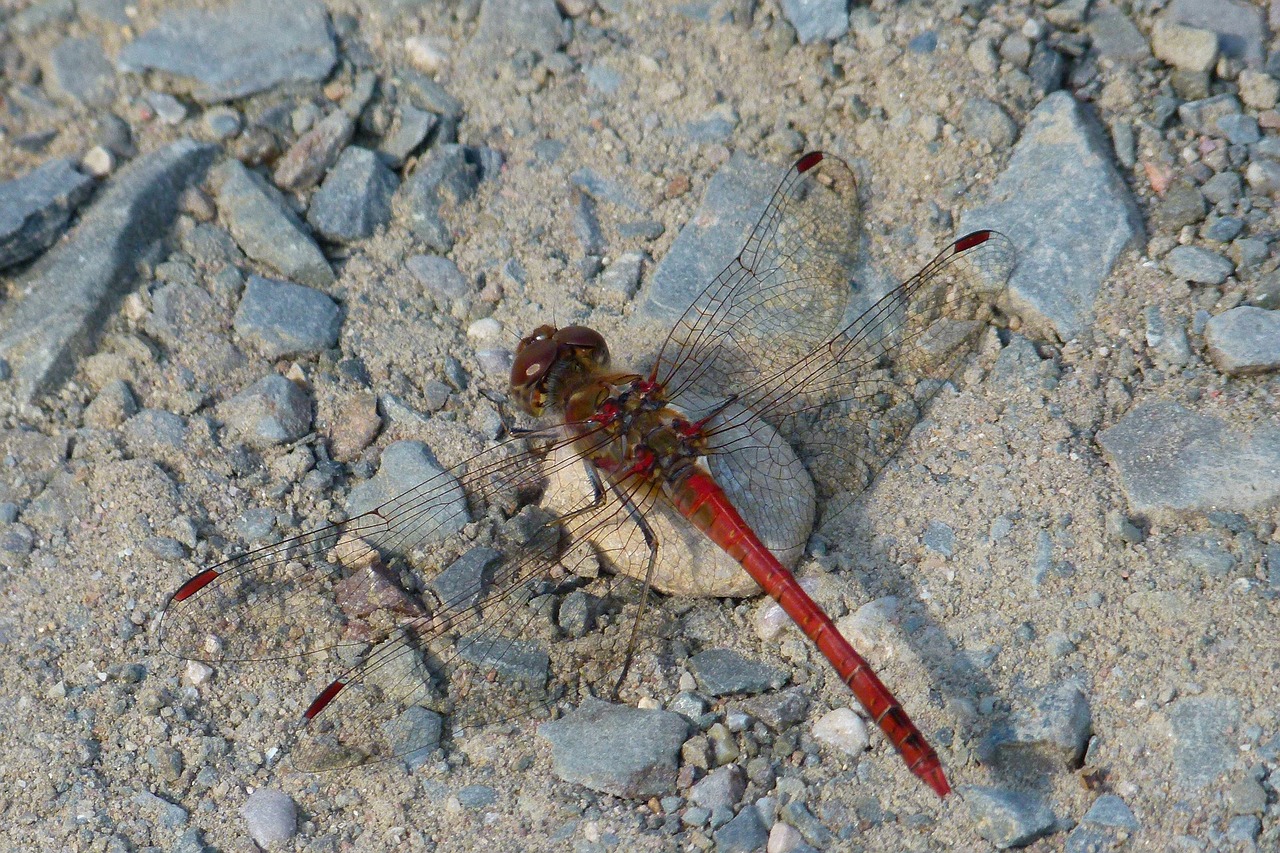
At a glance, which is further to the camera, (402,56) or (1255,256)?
(402,56)

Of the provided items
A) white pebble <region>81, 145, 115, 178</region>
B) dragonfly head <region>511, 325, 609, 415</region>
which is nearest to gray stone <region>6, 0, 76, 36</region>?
white pebble <region>81, 145, 115, 178</region>

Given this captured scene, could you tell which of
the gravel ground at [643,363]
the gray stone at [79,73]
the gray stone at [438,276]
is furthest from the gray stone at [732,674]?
the gray stone at [79,73]

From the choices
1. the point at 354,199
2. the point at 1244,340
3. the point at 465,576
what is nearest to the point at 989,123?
the point at 1244,340

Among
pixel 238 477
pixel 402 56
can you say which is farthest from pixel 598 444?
pixel 402 56

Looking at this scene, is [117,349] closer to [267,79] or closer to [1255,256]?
[267,79]

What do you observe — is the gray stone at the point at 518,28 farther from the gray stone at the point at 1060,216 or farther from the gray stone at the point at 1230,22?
the gray stone at the point at 1230,22

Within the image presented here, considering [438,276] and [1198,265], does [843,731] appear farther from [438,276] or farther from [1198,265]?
[438,276]

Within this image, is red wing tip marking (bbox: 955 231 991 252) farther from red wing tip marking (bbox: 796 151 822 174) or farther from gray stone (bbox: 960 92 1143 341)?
red wing tip marking (bbox: 796 151 822 174)
